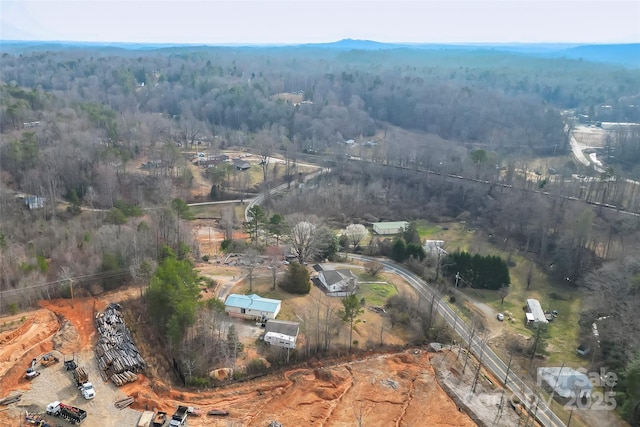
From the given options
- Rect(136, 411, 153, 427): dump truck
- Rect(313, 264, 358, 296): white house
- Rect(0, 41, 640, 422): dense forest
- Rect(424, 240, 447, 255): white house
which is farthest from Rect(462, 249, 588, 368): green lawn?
Rect(136, 411, 153, 427): dump truck

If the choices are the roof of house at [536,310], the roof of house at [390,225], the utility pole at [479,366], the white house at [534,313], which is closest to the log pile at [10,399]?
the utility pole at [479,366]

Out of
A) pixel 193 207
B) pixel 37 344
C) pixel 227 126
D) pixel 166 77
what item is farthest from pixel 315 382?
pixel 166 77

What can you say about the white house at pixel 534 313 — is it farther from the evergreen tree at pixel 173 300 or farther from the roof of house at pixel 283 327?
the evergreen tree at pixel 173 300

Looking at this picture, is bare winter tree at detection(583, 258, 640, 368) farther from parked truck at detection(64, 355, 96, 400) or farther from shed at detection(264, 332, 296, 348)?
parked truck at detection(64, 355, 96, 400)

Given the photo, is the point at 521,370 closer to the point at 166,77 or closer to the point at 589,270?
the point at 589,270

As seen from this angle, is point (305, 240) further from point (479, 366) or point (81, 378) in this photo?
point (81, 378)

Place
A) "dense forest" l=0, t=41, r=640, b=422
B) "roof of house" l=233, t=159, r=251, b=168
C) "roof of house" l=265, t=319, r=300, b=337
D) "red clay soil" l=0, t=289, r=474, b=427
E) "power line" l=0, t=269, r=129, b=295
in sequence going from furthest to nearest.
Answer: "roof of house" l=233, t=159, r=251, b=168, "dense forest" l=0, t=41, r=640, b=422, "power line" l=0, t=269, r=129, b=295, "roof of house" l=265, t=319, r=300, b=337, "red clay soil" l=0, t=289, r=474, b=427
